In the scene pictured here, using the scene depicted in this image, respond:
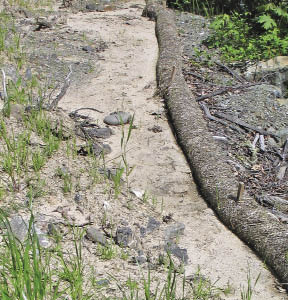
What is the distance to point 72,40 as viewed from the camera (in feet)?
28.9

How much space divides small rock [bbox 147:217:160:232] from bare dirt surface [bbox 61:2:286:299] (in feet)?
0.82

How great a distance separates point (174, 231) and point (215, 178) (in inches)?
32.4

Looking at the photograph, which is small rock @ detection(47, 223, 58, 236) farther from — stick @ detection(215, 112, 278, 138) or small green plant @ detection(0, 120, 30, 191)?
stick @ detection(215, 112, 278, 138)

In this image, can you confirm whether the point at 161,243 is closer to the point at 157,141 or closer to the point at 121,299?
the point at 121,299

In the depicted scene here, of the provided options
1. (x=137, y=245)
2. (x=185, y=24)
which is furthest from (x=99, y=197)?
(x=185, y=24)

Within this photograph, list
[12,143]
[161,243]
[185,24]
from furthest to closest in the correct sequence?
[185,24] → [12,143] → [161,243]

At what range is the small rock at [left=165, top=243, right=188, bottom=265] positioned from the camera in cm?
416

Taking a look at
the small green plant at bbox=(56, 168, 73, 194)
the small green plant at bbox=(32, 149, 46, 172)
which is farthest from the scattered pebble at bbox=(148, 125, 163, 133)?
the small green plant at bbox=(32, 149, 46, 172)

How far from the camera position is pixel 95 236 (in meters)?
4.21

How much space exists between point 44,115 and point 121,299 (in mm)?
2685

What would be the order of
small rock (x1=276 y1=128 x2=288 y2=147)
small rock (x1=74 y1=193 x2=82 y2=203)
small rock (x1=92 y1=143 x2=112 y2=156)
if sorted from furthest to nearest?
small rock (x1=276 y1=128 x2=288 y2=147), small rock (x1=92 y1=143 x2=112 y2=156), small rock (x1=74 y1=193 x2=82 y2=203)

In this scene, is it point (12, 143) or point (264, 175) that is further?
point (264, 175)

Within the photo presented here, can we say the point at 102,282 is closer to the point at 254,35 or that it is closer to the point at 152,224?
the point at 152,224

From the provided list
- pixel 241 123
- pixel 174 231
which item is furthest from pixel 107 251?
pixel 241 123
